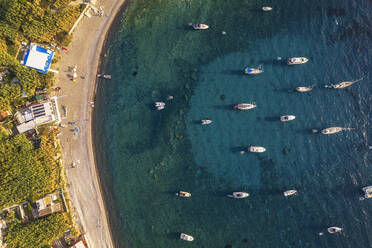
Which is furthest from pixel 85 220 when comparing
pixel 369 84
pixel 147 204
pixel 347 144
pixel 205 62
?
pixel 369 84

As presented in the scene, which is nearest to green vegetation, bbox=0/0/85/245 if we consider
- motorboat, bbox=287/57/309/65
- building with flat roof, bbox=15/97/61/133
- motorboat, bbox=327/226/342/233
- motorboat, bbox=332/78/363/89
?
building with flat roof, bbox=15/97/61/133

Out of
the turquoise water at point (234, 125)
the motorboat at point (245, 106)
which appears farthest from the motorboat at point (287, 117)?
the motorboat at point (245, 106)

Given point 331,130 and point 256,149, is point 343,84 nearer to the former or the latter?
point 331,130

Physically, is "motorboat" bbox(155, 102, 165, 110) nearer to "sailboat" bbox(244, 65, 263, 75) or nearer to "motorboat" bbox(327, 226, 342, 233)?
"sailboat" bbox(244, 65, 263, 75)

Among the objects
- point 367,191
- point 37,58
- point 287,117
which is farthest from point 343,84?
point 37,58

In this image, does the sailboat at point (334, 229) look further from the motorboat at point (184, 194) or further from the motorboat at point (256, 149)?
the motorboat at point (184, 194)

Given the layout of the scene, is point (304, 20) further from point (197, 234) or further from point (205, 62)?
point (197, 234)
